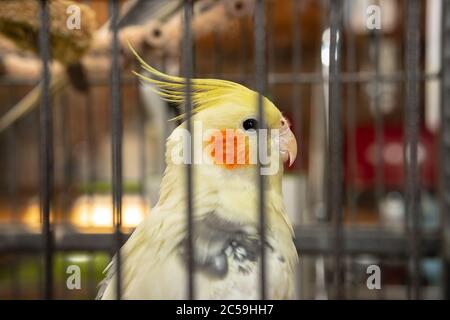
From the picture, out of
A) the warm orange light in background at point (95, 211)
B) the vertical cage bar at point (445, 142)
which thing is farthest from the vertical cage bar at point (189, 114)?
the vertical cage bar at point (445, 142)

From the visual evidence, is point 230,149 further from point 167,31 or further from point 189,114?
point 167,31

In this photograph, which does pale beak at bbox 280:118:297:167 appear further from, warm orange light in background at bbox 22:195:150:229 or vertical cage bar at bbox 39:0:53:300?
warm orange light in background at bbox 22:195:150:229

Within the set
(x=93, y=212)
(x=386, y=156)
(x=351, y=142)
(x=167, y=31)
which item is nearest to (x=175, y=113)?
(x=167, y=31)

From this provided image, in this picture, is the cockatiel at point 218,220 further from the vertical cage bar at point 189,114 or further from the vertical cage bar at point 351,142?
the vertical cage bar at point 351,142

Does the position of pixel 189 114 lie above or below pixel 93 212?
above

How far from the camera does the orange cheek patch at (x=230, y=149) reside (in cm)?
56

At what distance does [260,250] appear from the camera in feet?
1.77

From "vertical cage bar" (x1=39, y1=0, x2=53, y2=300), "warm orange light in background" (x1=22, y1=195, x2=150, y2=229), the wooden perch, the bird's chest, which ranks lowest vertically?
"warm orange light in background" (x1=22, y1=195, x2=150, y2=229)

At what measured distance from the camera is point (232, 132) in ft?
1.84

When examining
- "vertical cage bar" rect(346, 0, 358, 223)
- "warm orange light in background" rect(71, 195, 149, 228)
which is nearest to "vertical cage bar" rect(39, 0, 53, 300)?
"warm orange light in background" rect(71, 195, 149, 228)

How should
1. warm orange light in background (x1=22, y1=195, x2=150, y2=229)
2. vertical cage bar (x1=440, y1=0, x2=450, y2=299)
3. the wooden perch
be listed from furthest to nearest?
1. warm orange light in background (x1=22, y1=195, x2=150, y2=229)
2. vertical cage bar (x1=440, y1=0, x2=450, y2=299)
3. the wooden perch

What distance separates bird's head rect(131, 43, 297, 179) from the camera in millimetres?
559

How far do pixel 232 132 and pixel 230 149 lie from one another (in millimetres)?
17
